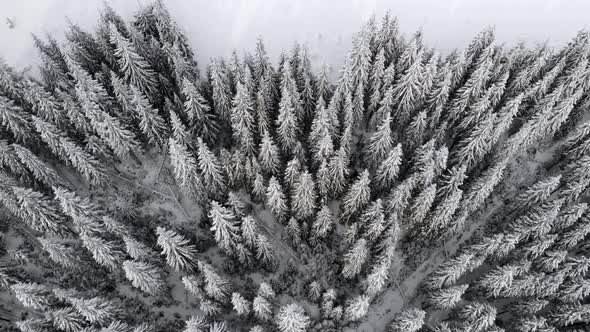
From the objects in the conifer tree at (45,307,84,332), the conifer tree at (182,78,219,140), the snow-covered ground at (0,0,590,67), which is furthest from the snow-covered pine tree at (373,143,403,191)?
the conifer tree at (45,307,84,332)

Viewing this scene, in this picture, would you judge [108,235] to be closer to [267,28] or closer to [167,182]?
[167,182]

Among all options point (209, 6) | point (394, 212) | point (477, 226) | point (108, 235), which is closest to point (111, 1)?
point (209, 6)

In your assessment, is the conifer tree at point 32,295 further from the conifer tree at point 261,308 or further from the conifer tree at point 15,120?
the conifer tree at point 261,308

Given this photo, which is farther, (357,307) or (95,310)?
(357,307)

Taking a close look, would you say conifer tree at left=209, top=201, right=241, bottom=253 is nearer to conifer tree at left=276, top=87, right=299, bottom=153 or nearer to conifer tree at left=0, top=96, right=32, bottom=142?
conifer tree at left=276, top=87, right=299, bottom=153

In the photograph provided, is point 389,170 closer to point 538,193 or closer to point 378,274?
point 378,274

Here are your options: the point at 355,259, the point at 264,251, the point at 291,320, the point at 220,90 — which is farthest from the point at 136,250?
the point at 355,259
